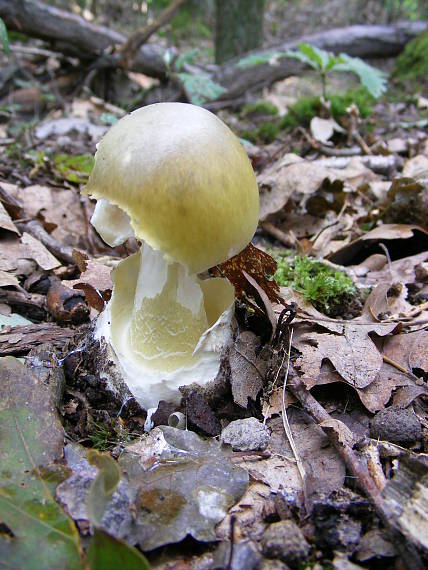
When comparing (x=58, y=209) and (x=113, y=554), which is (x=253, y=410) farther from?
(x=58, y=209)

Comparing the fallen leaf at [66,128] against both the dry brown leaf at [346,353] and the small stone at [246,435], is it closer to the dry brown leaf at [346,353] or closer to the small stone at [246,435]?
the dry brown leaf at [346,353]

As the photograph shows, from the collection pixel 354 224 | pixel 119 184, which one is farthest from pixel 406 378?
pixel 354 224

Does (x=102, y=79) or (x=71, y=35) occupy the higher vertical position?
(x=71, y=35)

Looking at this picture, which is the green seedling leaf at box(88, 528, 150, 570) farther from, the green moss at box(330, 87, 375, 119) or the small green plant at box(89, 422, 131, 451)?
the green moss at box(330, 87, 375, 119)

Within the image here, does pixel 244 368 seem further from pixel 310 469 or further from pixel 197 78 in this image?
pixel 197 78

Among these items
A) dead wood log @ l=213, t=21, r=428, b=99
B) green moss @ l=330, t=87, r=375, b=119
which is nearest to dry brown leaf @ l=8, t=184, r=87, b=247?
green moss @ l=330, t=87, r=375, b=119

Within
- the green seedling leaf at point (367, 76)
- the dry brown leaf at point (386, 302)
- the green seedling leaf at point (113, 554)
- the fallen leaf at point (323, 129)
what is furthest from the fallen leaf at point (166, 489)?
the green seedling leaf at point (367, 76)
